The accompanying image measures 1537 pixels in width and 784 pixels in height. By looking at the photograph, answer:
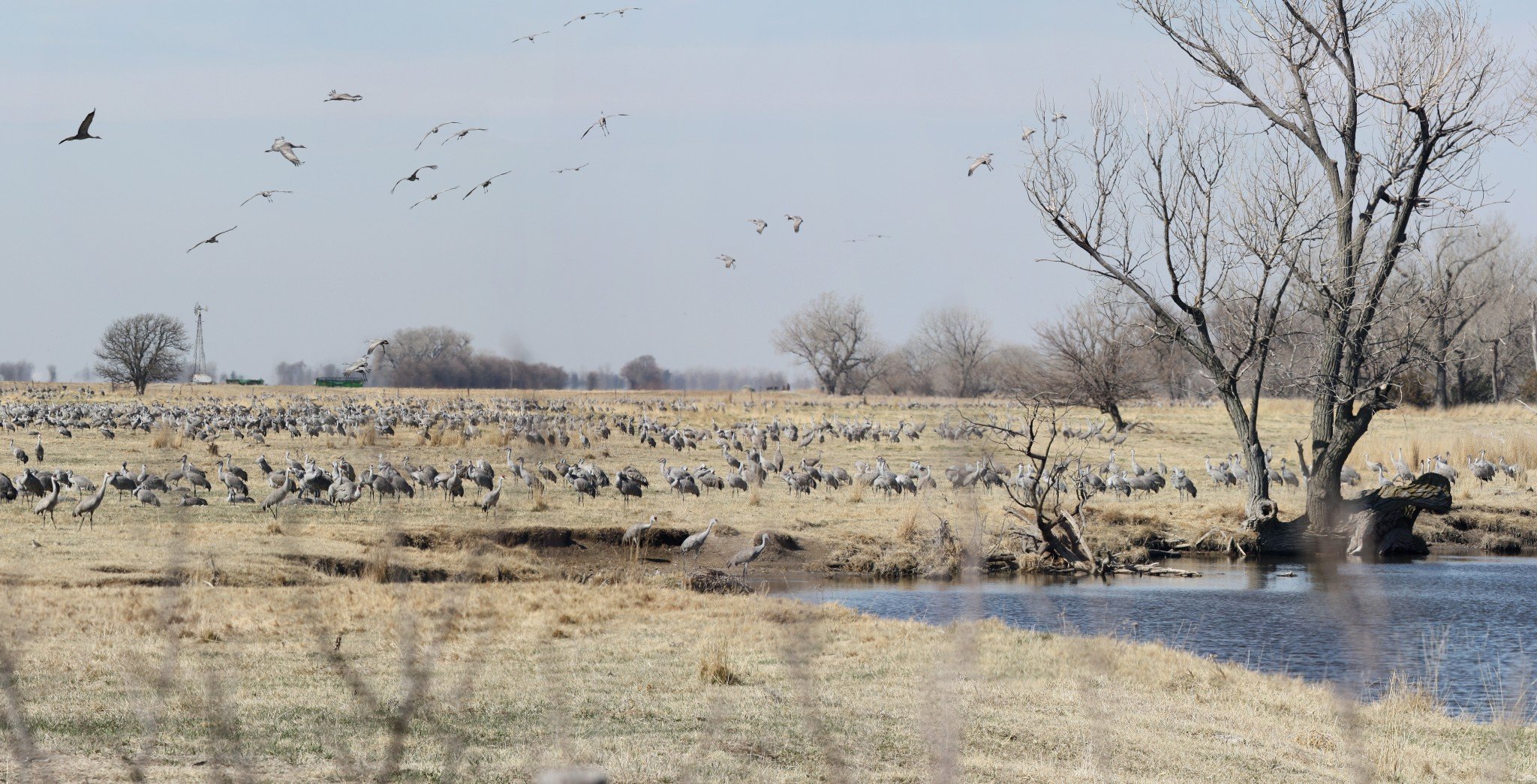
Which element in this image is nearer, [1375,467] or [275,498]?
[275,498]

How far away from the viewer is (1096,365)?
4984cm

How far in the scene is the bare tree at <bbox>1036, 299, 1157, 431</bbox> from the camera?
162 ft

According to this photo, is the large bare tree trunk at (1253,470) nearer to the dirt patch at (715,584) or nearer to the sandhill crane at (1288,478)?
the sandhill crane at (1288,478)

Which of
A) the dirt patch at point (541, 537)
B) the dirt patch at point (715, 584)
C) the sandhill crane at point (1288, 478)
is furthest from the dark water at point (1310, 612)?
the sandhill crane at point (1288, 478)

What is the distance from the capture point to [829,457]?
134 ft

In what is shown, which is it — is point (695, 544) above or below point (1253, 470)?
below

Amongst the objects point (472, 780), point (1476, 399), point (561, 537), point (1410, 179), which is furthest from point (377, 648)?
point (1476, 399)

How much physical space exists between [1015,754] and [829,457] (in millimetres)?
31185

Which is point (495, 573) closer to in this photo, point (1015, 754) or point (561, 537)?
point (561, 537)

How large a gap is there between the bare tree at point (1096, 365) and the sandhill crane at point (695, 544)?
2533 centimetres

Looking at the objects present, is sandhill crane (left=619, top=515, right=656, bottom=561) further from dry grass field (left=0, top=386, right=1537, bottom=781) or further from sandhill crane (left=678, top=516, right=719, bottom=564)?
sandhill crane (left=678, top=516, right=719, bottom=564)

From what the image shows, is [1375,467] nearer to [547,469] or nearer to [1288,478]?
[1288,478]

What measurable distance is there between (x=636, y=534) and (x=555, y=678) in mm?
18246

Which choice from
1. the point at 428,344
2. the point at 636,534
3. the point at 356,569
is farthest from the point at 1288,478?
the point at 428,344
